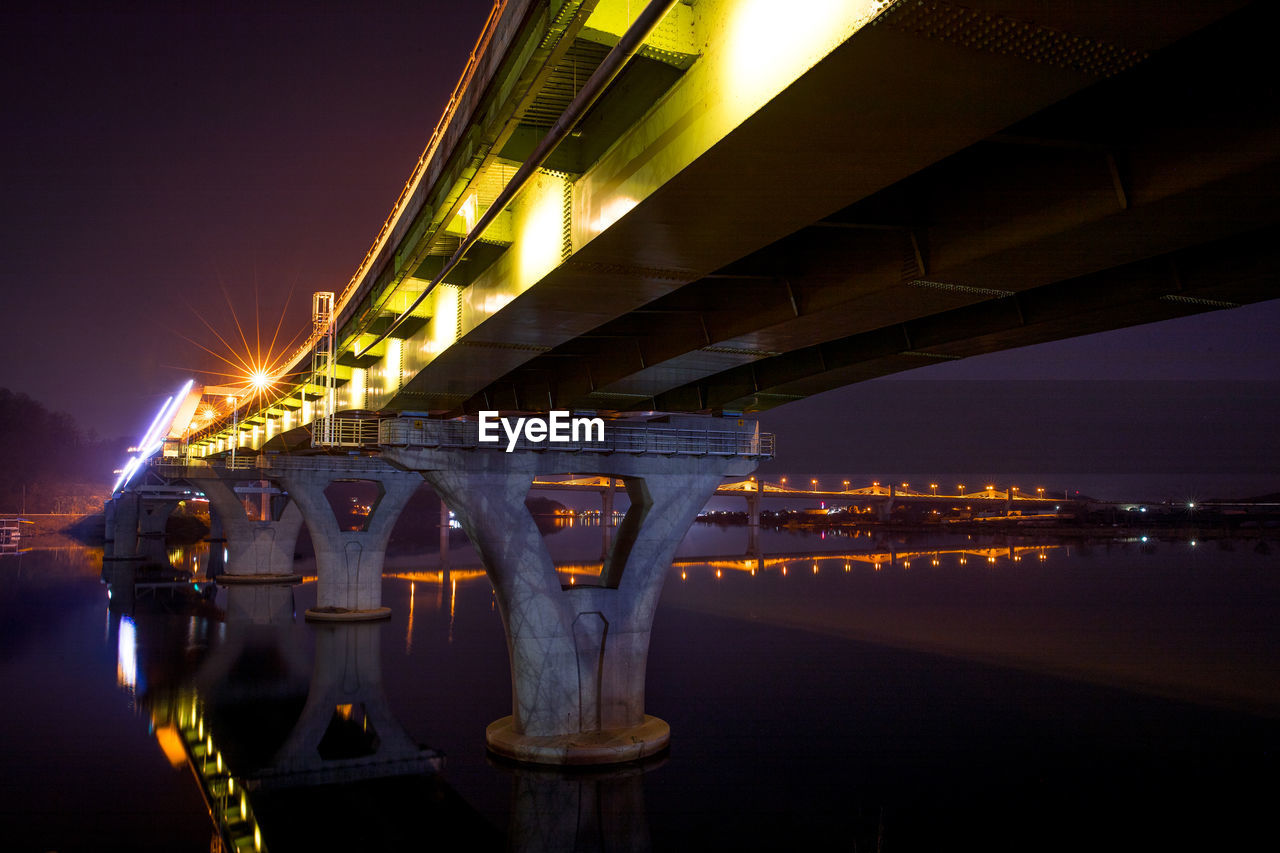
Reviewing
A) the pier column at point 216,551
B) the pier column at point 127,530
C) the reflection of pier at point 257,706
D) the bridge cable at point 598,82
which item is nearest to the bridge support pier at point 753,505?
the pier column at point 216,551

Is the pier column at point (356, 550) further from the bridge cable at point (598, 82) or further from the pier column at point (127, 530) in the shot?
the pier column at point (127, 530)

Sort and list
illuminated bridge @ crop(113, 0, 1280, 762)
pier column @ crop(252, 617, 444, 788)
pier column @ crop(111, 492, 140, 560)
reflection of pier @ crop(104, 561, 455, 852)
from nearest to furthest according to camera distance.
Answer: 1. illuminated bridge @ crop(113, 0, 1280, 762)
2. reflection of pier @ crop(104, 561, 455, 852)
3. pier column @ crop(252, 617, 444, 788)
4. pier column @ crop(111, 492, 140, 560)

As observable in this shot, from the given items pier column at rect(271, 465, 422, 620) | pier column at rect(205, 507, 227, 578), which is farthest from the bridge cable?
pier column at rect(205, 507, 227, 578)

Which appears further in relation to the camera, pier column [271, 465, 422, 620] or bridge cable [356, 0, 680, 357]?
pier column [271, 465, 422, 620]

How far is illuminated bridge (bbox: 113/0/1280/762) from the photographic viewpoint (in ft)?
20.0

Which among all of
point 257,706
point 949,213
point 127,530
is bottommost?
point 257,706

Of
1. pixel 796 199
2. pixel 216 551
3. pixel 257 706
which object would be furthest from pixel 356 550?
pixel 216 551

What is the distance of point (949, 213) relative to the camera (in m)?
10.2

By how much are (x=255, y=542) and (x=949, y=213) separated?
262ft

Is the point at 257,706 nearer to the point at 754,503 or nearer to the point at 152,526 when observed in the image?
the point at 152,526

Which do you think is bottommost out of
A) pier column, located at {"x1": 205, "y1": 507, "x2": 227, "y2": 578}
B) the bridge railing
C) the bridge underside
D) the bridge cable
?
pier column, located at {"x1": 205, "y1": 507, "x2": 227, "y2": 578}

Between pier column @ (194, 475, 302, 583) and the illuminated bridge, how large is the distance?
60140mm

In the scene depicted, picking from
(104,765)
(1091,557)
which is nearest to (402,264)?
(104,765)

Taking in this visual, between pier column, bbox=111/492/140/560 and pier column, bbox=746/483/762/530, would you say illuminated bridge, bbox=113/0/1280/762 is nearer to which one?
pier column, bbox=111/492/140/560
